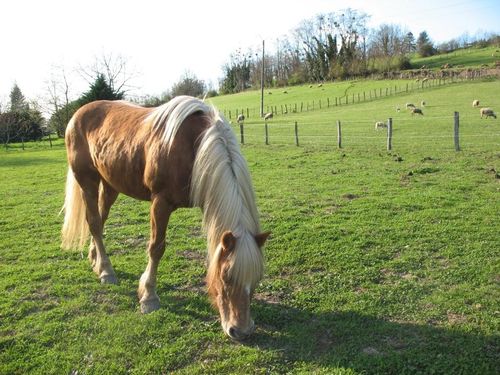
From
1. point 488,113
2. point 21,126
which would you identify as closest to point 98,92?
point 21,126

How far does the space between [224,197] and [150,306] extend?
1.50 m

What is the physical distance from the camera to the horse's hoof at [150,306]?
4.17 metres

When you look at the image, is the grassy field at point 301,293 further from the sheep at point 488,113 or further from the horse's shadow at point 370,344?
the sheep at point 488,113

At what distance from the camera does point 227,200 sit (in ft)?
11.7

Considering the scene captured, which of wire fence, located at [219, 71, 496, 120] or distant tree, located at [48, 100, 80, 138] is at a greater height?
wire fence, located at [219, 71, 496, 120]

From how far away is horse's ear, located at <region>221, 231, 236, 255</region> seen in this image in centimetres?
324

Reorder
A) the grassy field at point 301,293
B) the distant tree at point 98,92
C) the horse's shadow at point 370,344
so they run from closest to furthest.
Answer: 1. the horse's shadow at point 370,344
2. the grassy field at point 301,293
3. the distant tree at point 98,92

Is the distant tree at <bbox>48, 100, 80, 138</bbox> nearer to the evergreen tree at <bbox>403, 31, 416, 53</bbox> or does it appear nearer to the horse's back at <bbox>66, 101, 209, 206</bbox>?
the horse's back at <bbox>66, 101, 209, 206</bbox>

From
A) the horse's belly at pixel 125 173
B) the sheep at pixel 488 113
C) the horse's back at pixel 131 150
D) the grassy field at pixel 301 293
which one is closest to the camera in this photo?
the grassy field at pixel 301 293

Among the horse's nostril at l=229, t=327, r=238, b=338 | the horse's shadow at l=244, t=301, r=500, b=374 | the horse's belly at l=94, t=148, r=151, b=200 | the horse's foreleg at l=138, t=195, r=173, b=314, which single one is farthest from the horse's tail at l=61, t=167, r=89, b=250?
the horse's nostril at l=229, t=327, r=238, b=338

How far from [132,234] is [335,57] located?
74374 millimetres

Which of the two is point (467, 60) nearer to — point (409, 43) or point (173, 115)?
point (409, 43)

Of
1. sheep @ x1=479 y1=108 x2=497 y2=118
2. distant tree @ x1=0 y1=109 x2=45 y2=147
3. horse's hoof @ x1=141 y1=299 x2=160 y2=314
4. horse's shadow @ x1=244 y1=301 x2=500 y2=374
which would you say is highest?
distant tree @ x1=0 y1=109 x2=45 y2=147

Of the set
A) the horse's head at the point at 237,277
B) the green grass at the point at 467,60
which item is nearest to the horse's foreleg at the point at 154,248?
the horse's head at the point at 237,277
